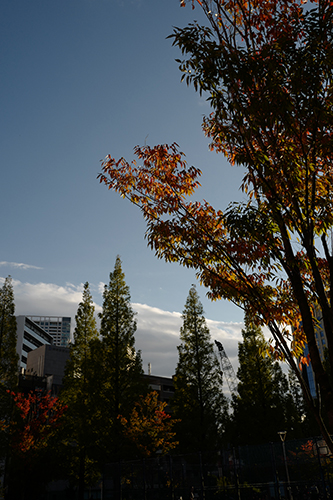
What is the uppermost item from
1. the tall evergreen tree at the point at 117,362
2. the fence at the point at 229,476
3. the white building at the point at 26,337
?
the white building at the point at 26,337

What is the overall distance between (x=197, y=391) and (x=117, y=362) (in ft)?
23.8

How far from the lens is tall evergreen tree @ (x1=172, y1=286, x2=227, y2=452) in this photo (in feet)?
90.1

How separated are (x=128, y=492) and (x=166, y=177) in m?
17.0

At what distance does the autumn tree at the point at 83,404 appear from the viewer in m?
23.8

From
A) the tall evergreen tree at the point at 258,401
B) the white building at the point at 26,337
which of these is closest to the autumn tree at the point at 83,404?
the tall evergreen tree at the point at 258,401

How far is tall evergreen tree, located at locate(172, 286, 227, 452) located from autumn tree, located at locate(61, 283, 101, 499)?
21.9 feet

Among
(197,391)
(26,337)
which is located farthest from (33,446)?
(26,337)

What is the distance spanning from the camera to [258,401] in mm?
30672

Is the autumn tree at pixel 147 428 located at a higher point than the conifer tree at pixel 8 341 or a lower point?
lower

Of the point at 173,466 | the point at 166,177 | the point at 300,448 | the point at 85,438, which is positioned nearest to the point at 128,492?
the point at 173,466

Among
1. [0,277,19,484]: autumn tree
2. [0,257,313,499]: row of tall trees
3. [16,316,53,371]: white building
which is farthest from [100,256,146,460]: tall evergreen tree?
[16,316,53,371]: white building

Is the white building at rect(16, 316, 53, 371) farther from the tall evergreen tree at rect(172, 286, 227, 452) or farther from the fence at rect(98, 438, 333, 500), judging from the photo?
the fence at rect(98, 438, 333, 500)

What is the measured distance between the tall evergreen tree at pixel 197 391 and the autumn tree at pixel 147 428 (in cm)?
161

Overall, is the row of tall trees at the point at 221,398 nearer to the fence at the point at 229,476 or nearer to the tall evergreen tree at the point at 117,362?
the tall evergreen tree at the point at 117,362
